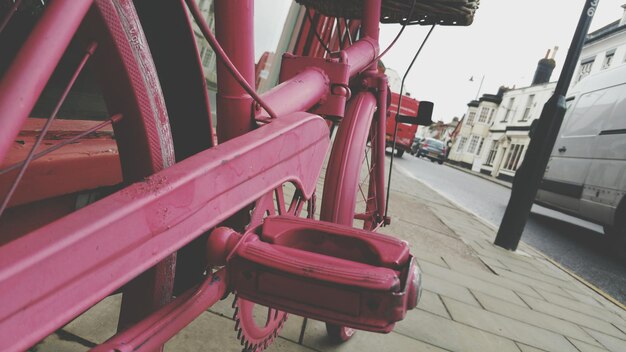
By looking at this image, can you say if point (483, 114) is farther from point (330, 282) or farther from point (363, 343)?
point (330, 282)

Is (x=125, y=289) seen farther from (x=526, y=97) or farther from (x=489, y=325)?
(x=526, y=97)

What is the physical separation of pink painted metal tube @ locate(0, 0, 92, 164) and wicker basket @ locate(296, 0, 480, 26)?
1485mm

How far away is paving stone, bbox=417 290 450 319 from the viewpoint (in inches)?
74.2

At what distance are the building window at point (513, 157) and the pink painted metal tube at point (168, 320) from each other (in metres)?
31.4

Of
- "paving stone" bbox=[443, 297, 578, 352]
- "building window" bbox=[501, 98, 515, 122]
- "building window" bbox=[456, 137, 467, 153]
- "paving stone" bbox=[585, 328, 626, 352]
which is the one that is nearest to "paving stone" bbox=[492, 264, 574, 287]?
"paving stone" bbox=[585, 328, 626, 352]

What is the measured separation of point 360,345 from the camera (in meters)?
1.37

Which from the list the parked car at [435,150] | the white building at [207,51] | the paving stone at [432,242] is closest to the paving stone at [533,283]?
the paving stone at [432,242]

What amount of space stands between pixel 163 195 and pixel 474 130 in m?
40.1

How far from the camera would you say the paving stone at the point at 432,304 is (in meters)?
1.89

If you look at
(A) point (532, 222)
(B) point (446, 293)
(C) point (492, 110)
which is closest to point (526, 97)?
(C) point (492, 110)

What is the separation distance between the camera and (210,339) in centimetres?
117

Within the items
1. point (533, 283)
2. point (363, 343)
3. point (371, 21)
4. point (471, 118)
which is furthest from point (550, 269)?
point (471, 118)

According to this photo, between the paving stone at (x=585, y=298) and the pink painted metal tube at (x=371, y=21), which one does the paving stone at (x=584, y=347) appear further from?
the pink painted metal tube at (x=371, y=21)

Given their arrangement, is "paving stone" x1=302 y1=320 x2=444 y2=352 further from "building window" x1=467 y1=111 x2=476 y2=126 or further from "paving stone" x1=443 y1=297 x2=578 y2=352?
"building window" x1=467 y1=111 x2=476 y2=126
